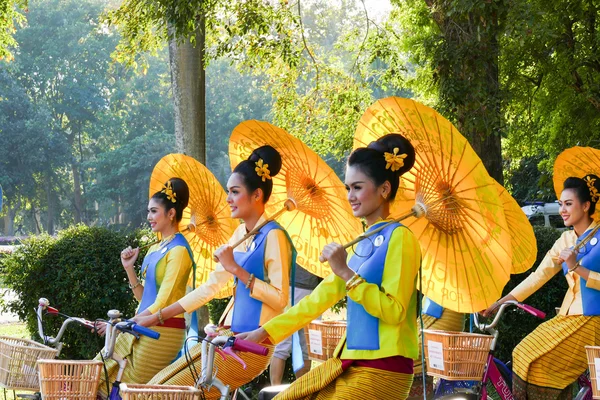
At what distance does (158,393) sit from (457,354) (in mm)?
2505

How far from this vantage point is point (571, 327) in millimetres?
6062

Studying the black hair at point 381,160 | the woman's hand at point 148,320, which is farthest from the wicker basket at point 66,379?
the black hair at point 381,160

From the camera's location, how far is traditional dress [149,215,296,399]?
16.1ft

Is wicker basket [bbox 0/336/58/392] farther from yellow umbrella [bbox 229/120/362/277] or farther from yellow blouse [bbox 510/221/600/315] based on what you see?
yellow blouse [bbox 510/221/600/315]

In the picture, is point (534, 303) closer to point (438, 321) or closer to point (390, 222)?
point (438, 321)

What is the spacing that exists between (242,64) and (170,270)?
6202mm

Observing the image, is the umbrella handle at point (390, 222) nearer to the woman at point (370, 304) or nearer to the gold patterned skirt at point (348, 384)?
the woman at point (370, 304)

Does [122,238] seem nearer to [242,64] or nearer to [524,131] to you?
[242,64]

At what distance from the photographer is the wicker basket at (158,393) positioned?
3.95 meters

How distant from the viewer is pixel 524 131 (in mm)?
13852

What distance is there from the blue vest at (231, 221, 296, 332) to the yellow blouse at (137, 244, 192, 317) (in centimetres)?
66

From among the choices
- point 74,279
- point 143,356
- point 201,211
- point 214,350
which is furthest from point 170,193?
point 74,279

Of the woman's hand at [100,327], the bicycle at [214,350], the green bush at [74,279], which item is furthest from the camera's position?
the green bush at [74,279]

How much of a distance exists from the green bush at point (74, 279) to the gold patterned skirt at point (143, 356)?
11.4 feet
